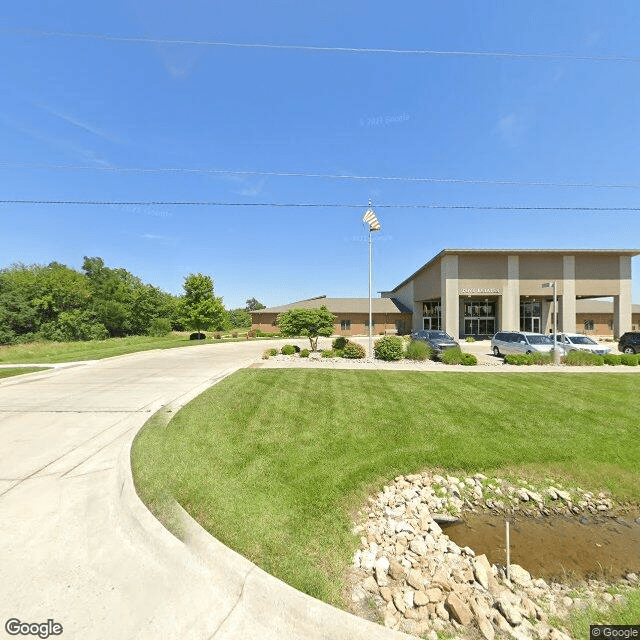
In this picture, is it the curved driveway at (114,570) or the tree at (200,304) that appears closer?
the curved driveway at (114,570)

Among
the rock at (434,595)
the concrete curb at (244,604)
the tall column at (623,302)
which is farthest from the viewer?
the tall column at (623,302)

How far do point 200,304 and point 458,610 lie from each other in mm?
35318

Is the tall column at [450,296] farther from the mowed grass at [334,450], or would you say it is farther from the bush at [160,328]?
the bush at [160,328]

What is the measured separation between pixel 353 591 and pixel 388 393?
7.13m

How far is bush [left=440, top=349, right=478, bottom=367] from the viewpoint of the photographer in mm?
16359

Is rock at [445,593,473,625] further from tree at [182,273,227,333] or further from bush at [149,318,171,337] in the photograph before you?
bush at [149,318,171,337]

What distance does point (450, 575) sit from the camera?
3.24 metres

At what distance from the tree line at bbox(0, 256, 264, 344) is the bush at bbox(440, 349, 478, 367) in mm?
26585

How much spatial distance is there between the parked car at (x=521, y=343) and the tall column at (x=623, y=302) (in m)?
21.1

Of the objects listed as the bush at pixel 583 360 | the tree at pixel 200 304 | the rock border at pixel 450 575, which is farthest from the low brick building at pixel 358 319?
the rock border at pixel 450 575

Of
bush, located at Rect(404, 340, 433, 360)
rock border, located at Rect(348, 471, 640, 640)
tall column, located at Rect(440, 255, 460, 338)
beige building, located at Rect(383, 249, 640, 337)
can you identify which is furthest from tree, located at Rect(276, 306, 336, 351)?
beige building, located at Rect(383, 249, 640, 337)

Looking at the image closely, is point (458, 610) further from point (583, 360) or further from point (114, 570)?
point (583, 360)

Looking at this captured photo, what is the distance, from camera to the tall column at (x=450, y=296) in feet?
104

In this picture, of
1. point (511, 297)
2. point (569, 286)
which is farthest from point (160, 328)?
point (569, 286)
